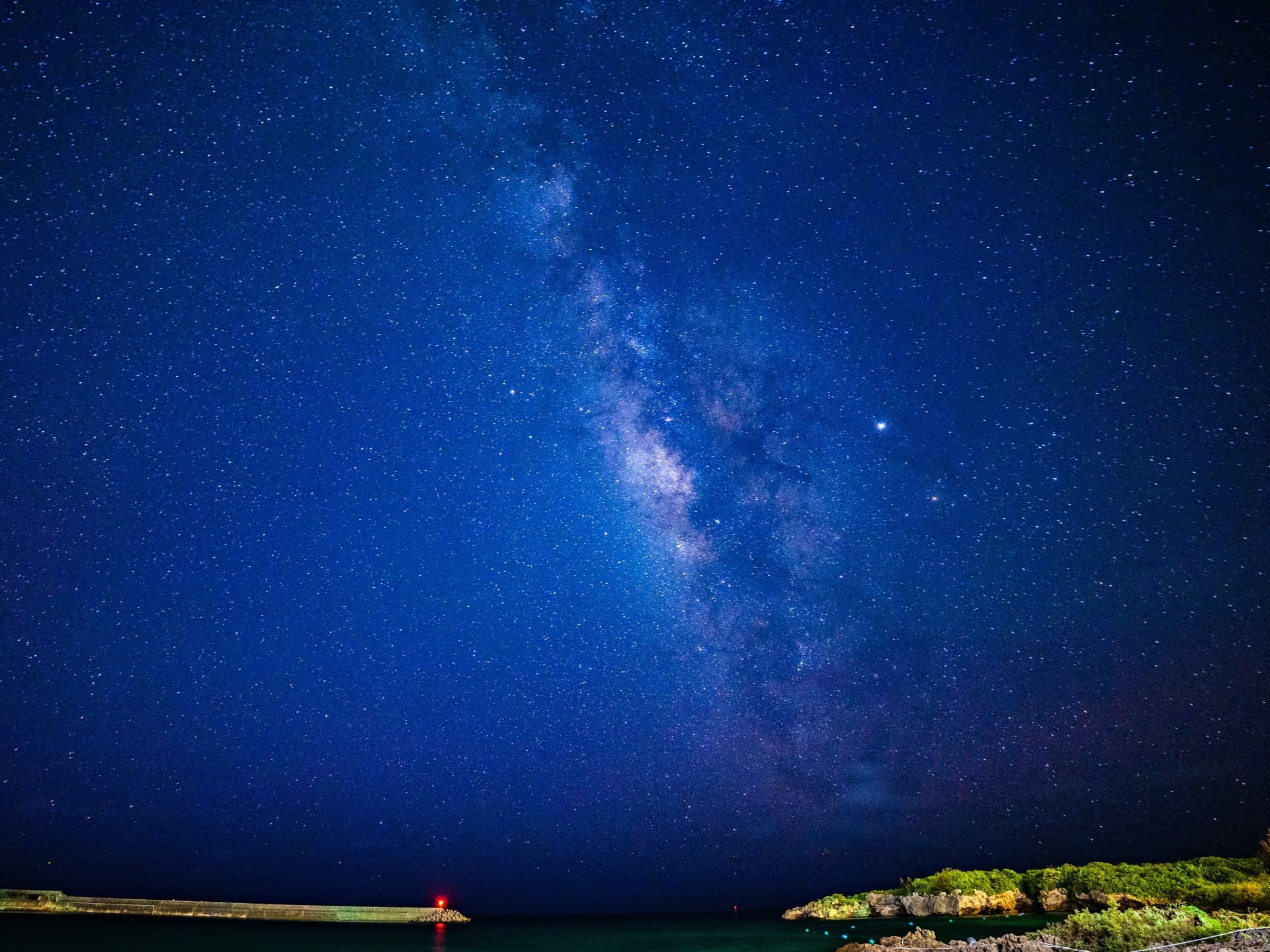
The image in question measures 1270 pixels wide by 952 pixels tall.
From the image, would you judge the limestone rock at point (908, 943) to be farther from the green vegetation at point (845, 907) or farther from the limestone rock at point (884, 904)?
the green vegetation at point (845, 907)

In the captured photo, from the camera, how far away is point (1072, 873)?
201 ft

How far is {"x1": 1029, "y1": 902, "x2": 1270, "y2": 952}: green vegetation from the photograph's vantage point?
18.1 metres

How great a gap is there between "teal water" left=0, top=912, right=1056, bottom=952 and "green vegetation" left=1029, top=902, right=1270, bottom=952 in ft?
66.7

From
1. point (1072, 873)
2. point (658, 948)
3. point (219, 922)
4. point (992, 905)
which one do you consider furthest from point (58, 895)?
point (1072, 873)

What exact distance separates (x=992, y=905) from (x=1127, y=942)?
200 ft

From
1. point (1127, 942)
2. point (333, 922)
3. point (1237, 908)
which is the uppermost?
point (1127, 942)

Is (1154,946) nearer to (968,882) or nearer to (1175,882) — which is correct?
(1175,882)

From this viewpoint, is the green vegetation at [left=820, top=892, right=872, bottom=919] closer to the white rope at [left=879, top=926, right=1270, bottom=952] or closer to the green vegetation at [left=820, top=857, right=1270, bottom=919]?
the green vegetation at [left=820, top=857, right=1270, bottom=919]

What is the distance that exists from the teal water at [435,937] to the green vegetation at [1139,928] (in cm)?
2032

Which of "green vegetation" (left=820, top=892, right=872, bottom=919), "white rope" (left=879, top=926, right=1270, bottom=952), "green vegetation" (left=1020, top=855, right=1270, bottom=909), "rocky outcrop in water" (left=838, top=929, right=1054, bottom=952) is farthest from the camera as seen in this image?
"green vegetation" (left=820, top=892, right=872, bottom=919)

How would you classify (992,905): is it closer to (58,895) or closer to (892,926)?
(892,926)

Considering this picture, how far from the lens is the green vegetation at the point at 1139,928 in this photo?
1809cm

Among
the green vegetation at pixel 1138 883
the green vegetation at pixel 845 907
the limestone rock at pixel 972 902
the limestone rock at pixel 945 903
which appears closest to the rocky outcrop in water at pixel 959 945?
the green vegetation at pixel 1138 883

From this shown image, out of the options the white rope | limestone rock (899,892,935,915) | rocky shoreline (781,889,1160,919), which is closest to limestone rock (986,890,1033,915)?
rocky shoreline (781,889,1160,919)
